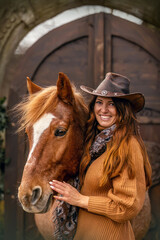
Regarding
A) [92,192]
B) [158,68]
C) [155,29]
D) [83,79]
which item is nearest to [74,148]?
[92,192]

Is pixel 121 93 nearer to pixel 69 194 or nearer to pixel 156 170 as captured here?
pixel 69 194

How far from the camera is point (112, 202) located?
1217 millimetres

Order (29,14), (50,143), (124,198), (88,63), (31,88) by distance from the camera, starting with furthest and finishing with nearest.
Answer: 1. (29,14)
2. (88,63)
3. (31,88)
4. (50,143)
5. (124,198)

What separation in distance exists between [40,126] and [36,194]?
38cm

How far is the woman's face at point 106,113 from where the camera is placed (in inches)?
55.4

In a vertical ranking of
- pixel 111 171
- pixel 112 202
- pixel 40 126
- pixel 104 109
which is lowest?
pixel 112 202

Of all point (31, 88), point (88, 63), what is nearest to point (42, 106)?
point (31, 88)

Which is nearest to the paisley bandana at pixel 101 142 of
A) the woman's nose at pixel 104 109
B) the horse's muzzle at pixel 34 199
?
the woman's nose at pixel 104 109

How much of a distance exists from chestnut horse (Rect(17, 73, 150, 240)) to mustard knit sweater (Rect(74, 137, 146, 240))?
0.17 metres

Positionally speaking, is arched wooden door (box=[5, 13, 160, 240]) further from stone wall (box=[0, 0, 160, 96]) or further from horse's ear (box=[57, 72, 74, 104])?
horse's ear (box=[57, 72, 74, 104])

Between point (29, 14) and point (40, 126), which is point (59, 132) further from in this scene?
point (29, 14)

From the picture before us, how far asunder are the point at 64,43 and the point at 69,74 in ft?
1.16

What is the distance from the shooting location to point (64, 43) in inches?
103

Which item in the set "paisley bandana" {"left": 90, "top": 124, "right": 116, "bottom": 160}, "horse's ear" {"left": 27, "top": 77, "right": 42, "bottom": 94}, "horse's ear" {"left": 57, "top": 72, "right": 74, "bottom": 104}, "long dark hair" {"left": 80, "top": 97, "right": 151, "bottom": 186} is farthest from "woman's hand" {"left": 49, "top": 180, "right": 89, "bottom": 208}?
"horse's ear" {"left": 27, "top": 77, "right": 42, "bottom": 94}
